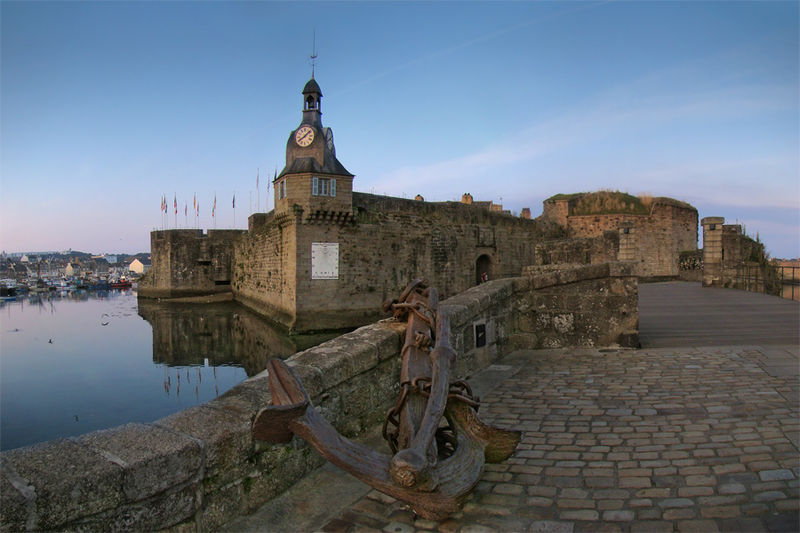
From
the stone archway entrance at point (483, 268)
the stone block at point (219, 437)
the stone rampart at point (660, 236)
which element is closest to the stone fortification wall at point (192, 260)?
the stone archway entrance at point (483, 268)

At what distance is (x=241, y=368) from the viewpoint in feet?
52.6

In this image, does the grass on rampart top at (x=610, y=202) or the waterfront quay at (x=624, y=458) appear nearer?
the waterfront quay at (x=624, y=458)

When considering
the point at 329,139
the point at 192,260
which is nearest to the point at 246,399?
the point at 329,139

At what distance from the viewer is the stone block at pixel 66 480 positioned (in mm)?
1623

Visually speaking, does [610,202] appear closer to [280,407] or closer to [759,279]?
[759,279]

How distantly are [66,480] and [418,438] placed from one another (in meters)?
1.29

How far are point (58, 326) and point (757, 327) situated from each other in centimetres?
3070

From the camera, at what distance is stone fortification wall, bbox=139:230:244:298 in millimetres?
34188

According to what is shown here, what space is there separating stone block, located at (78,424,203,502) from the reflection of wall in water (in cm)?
1364

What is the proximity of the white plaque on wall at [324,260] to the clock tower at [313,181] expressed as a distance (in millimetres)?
1072

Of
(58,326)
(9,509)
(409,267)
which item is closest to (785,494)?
(9,509)

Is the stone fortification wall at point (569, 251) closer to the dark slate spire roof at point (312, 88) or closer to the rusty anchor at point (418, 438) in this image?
the rusty anchor at point (418, 438)

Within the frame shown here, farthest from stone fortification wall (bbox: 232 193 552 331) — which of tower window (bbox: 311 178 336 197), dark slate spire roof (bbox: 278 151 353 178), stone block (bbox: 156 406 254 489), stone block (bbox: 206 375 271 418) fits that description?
stone block (bbox: 156 406 254 489)

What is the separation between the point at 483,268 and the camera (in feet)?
89.0
